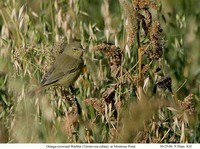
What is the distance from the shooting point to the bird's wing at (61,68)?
298 centimetres

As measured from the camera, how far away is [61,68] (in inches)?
125

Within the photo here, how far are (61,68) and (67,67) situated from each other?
0.14ft

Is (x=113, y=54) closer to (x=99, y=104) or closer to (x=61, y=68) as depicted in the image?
(x=99, y=104)

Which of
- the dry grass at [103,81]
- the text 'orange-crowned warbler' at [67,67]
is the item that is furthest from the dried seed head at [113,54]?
the text 'orange-crowned warbler' at [67,67]

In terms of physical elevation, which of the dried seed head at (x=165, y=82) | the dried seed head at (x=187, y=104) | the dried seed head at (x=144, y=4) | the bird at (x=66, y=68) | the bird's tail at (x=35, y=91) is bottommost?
the dried seed head at (x=187, y=104)

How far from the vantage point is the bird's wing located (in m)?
2.98

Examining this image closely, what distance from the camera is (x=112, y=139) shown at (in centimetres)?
276

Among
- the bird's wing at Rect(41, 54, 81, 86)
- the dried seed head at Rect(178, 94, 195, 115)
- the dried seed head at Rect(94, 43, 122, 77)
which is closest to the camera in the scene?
the dried seed head at Rect(94, 43, 122, 77)

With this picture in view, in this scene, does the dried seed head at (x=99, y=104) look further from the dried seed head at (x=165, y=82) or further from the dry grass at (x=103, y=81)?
the dried seed head at (x=165, y=82)

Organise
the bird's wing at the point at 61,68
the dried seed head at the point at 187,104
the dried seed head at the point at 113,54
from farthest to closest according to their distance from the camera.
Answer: the bird's wing at the point at 61,68, the dried seed head at the point at 187,104, the dried seed head at the point at 113,54

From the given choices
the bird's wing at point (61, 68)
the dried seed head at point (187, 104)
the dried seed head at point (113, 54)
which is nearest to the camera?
the dried seed head at point (113, 54)

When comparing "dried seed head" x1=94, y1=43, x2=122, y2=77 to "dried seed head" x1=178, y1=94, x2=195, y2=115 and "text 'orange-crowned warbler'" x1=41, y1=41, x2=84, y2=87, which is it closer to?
"dried seed head" x1=178, y1=94, x2=195, y2=115

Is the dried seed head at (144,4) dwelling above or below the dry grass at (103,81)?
above

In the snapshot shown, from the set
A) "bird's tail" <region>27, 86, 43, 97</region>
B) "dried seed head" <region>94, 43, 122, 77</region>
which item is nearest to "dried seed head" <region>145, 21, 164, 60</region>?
"dried seed head" <region>94, 43, 122, 77</region>
